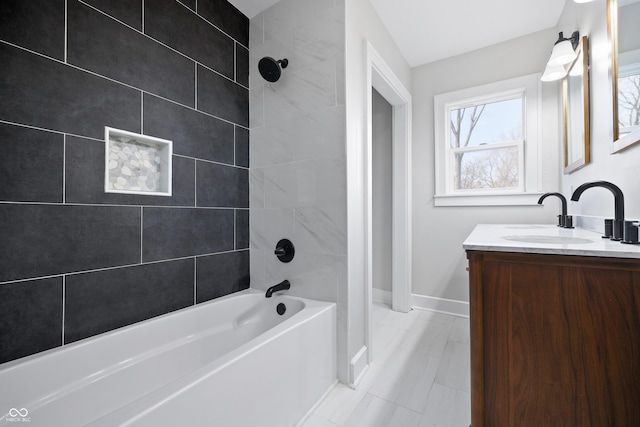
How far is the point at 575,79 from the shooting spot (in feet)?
6.05

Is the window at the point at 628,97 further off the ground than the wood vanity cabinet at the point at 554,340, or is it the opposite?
the window at the point at 628,97

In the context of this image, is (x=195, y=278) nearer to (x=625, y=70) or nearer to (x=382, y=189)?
(x=382, y=189)

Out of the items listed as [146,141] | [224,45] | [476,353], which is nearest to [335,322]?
[476,353]

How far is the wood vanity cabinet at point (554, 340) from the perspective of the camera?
33.5 inches

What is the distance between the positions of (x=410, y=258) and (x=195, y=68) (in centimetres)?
246

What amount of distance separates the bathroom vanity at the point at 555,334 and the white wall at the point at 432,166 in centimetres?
171

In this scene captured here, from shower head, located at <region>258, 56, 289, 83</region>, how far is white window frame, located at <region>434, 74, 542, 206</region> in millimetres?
1693

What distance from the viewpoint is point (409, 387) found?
1611mm

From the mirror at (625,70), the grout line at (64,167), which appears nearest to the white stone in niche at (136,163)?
the grout line at (64,167)

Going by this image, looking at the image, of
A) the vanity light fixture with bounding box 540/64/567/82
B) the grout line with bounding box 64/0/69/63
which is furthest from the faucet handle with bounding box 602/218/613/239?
the grout line with bounding box 64/0/69/63

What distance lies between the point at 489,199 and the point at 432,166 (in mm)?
603

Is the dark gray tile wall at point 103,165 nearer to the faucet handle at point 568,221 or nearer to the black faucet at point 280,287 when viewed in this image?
the black faucet at point 280,287

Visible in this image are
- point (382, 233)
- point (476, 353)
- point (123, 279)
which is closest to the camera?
point (476, 353)

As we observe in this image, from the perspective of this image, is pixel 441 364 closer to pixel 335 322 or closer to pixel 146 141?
pixel 335 322
